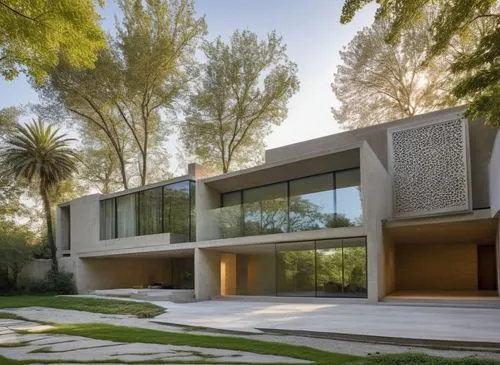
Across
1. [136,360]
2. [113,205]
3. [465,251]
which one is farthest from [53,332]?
[465,251]

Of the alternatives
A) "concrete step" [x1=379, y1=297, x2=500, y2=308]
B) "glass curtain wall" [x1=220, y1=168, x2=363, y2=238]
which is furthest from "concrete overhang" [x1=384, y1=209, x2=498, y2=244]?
"concrete step" [x1=379, y1=297, x2=500, y2=308]

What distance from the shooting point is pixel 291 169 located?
18703mm

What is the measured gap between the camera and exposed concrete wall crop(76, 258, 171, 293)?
26469 millimetres

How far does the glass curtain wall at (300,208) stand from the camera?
628 inches

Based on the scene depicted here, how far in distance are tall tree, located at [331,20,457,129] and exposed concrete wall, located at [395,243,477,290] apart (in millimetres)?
8356

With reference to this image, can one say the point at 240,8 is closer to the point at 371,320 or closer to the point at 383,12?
the point at 383,12

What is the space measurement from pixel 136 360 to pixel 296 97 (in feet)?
81.4

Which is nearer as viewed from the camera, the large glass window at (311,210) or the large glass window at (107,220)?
the large glass window at (311,210)

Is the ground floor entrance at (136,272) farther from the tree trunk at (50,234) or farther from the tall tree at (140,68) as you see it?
the tall tree at (140,68)

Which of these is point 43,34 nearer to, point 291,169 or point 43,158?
point 291,169

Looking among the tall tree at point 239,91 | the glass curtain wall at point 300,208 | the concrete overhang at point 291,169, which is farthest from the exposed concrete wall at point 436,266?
the tall tree at point 239,91

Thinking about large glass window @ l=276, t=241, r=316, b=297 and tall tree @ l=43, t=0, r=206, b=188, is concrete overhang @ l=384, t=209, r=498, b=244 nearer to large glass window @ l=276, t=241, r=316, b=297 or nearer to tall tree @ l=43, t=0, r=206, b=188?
large glass window @ l=276, t=241, r=316, b=297

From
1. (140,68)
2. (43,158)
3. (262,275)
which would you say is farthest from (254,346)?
(43,158)

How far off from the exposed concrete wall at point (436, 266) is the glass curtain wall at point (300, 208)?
254 inches
